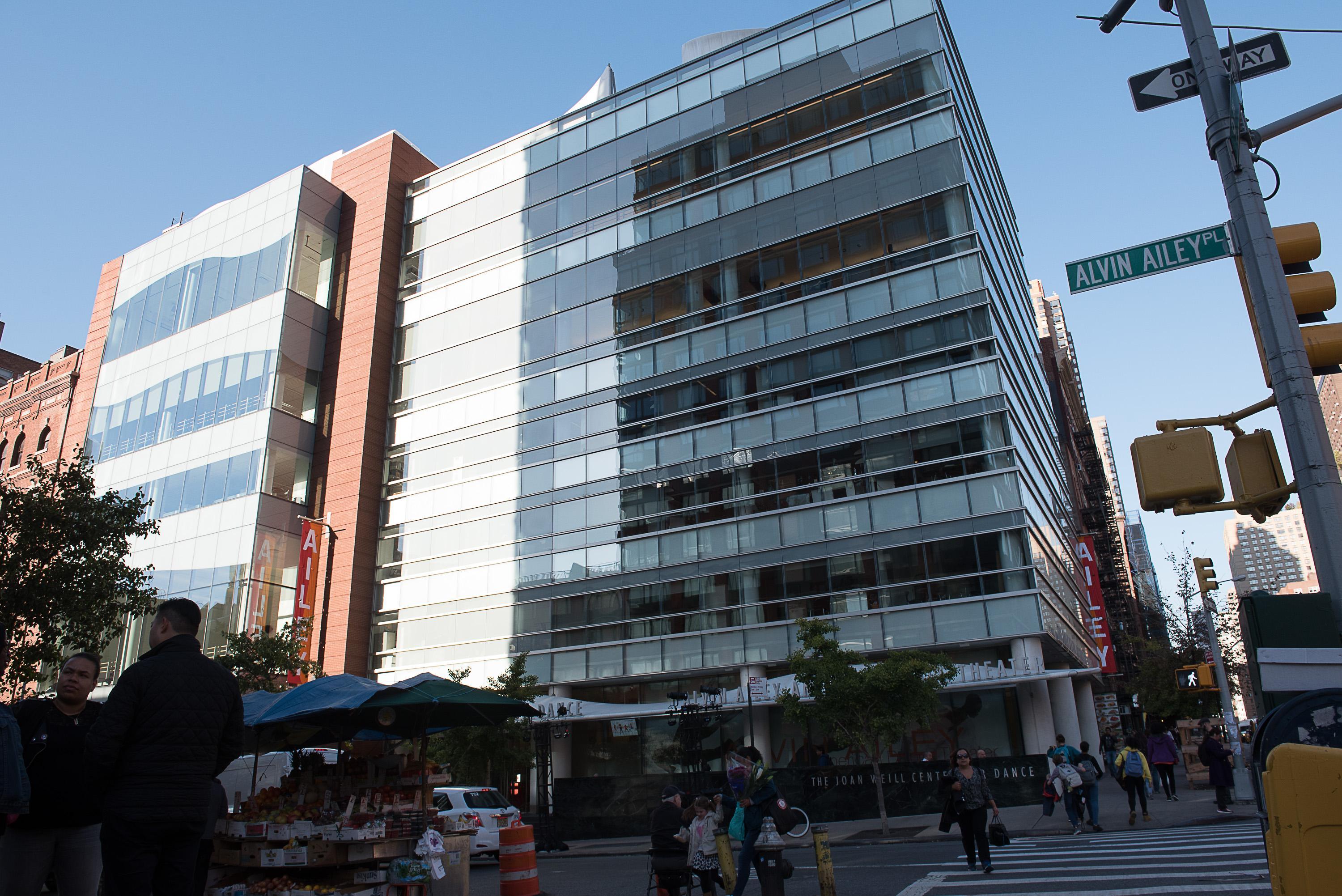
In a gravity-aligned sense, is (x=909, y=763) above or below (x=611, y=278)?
below

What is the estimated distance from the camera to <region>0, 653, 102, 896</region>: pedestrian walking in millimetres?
5414

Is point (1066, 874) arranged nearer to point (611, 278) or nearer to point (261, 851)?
point (261, 851)

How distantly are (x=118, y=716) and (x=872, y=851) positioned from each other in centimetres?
1466

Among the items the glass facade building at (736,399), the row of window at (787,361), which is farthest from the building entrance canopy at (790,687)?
the row of window at (787,361)

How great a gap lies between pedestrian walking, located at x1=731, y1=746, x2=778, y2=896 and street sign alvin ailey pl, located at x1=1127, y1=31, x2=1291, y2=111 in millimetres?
7363

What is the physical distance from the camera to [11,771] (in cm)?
481

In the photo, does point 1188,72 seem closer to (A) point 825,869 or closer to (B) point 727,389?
(A) point 825,869

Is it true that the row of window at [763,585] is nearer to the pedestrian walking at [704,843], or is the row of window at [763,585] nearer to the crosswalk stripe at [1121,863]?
the crosswalk stripe at [1121,863]

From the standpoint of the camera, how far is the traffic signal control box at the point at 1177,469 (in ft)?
19.1

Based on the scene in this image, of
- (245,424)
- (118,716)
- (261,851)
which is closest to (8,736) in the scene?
(118,716)

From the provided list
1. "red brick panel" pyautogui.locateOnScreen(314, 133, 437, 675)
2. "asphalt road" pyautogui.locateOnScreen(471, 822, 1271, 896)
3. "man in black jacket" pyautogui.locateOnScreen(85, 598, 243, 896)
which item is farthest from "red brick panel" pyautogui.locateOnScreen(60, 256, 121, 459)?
"man in black jacket" pyautogui.locateOnScreen(85, 598, 243, 896)

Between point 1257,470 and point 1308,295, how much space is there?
1269mm

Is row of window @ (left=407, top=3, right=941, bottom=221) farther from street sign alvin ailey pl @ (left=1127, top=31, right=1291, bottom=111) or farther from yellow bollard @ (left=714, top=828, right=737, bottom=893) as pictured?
yellow bollard @ (left=714, top=828, right=737, bottom=893)

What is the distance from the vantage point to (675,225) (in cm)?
3684
